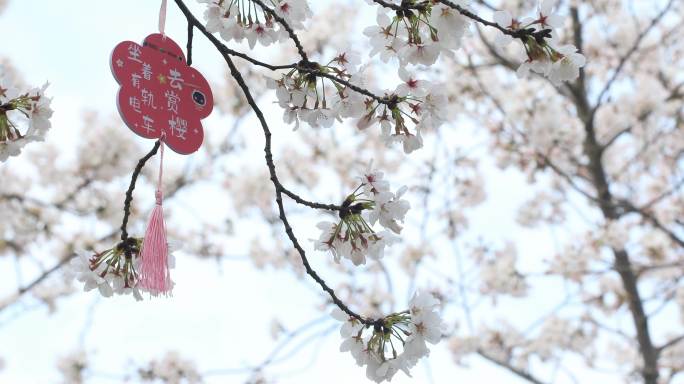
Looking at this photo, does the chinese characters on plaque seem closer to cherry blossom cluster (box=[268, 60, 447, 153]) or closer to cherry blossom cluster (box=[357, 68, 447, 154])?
cherry blossom cluster (box=[268, 60, 447, 153])

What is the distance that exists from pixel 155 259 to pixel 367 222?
1.06ft

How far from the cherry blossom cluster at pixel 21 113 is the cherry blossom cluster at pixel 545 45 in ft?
2.26

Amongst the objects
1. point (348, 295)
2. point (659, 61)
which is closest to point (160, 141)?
point (348, 295)

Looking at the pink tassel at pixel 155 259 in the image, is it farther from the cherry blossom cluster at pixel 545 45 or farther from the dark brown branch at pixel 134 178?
the cherry blossom cluster at pixel 545 45

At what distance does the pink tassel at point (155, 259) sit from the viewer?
962 mm

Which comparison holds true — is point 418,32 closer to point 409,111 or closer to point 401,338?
point 409,111

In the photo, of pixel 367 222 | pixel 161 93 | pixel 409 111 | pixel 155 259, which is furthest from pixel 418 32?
pixel 155 259

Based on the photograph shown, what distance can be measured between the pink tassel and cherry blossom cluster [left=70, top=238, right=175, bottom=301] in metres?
0.03

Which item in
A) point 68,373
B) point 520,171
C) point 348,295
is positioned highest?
point 520,171

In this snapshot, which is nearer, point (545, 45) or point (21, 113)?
point (545, 45)

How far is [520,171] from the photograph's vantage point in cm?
376

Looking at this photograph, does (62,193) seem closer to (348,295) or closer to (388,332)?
(348,295)

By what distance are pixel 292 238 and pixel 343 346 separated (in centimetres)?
17

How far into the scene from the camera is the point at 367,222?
3.13 ft
